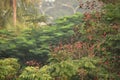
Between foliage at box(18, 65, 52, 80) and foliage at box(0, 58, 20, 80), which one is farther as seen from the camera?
foliage at box(0, 58, 20, 80)

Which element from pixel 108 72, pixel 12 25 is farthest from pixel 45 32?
pixel 108 72

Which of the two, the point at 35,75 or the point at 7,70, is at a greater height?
the point at 35,75

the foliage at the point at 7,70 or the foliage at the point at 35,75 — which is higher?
the foliage at the point at 35,75

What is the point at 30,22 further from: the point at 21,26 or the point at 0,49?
the point at 0,49

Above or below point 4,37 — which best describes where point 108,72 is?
above

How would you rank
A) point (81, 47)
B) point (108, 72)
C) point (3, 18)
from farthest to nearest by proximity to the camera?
point (3, 18), point (81, 47), point (108, 72)

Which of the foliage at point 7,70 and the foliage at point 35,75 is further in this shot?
the foliage at point 7,70

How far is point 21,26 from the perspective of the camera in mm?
21109

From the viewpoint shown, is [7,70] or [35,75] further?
[7,70]

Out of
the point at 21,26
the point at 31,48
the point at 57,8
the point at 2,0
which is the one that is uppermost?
the point at 2,0

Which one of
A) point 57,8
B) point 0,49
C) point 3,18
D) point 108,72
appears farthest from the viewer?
point 57,8

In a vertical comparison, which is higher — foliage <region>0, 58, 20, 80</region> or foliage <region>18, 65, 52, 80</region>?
foliage <region>18, 65, 52, 80</region>

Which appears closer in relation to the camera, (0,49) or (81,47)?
(81,47)

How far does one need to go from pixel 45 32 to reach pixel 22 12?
2143 mm
